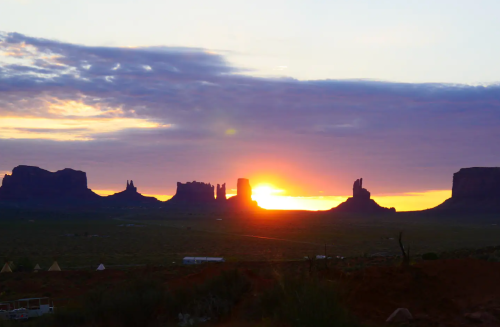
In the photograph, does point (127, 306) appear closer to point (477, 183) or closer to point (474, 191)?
point (474, 191)

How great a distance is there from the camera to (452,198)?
497 feet

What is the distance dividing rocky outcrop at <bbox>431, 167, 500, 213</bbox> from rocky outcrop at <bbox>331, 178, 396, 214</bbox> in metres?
22.0

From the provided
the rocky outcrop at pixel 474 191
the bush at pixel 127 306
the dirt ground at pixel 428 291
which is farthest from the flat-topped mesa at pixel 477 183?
the bush at pixel 127 306

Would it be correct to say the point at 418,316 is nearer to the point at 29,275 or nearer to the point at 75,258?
the point at 29,275

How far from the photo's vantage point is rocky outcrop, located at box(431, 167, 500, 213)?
5581 inches

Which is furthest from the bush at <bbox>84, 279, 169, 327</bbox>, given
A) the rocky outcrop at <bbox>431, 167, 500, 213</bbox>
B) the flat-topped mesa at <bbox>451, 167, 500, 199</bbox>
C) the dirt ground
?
the flat-topped mesa at <bbox>451, 167, 500, 199</bbox>

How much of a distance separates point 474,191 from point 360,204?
116 feet

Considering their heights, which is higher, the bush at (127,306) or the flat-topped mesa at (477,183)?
the flat-topped mesa at (477,183)

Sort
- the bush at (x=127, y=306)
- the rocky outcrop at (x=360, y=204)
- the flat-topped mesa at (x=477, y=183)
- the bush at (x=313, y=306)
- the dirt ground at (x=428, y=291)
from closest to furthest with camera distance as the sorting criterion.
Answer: the bush at (x=313, y=306) → the dirt ground at (x=428, y=291) → the bush at (x=127, y=306) → the flat-topped mesa at (x=477, y=183) → the rocky outcrop at (x=360, y=204)

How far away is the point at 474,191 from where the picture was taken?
147 m

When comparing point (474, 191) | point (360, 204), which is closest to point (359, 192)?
point (360, 204)

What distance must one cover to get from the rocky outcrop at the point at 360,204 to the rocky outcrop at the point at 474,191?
22.0m

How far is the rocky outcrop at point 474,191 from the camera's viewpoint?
465 ft

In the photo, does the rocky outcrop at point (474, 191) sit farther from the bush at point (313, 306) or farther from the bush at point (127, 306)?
the bush at point (313, 306)
